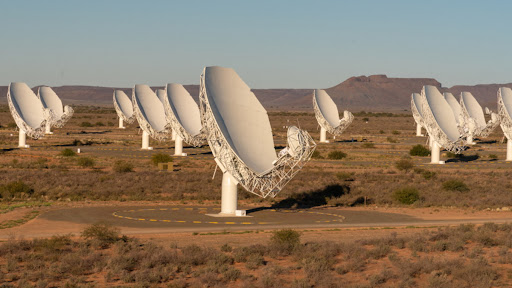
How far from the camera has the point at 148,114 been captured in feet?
300

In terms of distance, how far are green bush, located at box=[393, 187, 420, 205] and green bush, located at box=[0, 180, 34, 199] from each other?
80.5 ft

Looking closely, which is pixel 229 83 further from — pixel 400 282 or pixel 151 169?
pixel 151 169

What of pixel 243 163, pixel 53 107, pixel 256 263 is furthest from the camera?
pixel 53 107

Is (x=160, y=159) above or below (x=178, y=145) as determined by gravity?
below

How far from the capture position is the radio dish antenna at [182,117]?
80812mm

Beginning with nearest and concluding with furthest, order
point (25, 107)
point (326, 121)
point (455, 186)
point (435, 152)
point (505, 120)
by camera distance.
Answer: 1. point (455, 186)
2. point (435, 152)
3. point (505, 120)
4. point (25, 107)
5. point (326, 121)

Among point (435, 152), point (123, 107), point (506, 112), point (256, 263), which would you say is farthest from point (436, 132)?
point (123, 107)

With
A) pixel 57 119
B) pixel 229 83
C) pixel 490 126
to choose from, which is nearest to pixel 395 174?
pixel 229 83

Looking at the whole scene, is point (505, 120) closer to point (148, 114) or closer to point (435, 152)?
point (435, 152)

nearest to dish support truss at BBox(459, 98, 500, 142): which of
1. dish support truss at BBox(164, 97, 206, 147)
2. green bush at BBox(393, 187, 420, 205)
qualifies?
dish support truss at BBox(164, 97, 206, 147)

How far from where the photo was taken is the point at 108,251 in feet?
97.3

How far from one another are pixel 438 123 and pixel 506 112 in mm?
12349

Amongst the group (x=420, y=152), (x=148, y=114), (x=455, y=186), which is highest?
(x=148, y=114)

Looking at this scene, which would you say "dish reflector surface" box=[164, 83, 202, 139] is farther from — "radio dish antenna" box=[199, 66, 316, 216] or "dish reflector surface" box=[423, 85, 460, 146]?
"radio dish antenna" box=[199, 66, 316, 216]
